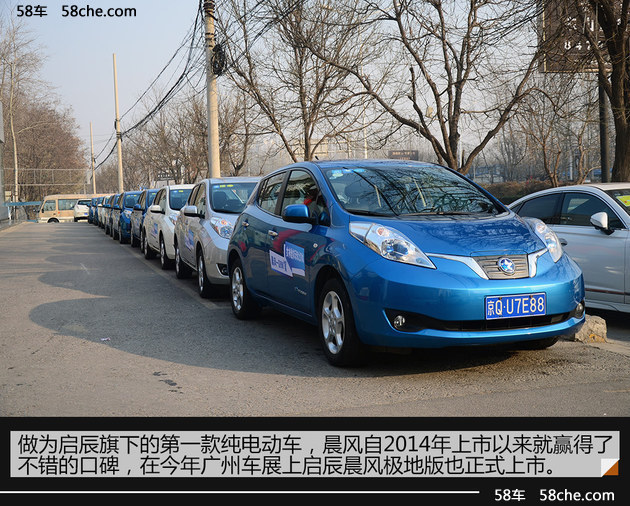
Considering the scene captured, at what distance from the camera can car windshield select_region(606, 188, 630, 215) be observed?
735 centimetres

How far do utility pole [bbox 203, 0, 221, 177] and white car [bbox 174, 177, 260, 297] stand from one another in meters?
6.62

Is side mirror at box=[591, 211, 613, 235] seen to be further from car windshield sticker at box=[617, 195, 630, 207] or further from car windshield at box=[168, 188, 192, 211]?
car windshield at box=[168, 188, 192, 211]

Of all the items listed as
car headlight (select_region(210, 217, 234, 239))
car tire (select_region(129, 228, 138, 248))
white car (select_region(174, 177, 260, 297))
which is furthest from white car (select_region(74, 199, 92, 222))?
car headlight (select_region(210, 217, 234, 239))

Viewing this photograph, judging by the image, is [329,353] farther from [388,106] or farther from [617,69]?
[388,106]

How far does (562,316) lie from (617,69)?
27.2ft

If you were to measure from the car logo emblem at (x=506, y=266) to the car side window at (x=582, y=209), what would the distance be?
2732 mm

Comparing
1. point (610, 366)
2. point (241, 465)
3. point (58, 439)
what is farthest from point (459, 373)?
point (58, 439)

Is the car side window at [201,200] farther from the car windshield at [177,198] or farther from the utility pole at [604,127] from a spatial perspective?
the utility pole at [604,127]

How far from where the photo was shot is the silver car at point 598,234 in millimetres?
7078

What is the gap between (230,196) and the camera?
10633 mm

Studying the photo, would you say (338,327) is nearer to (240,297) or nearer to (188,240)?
(240,297)

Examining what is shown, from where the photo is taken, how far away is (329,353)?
5.68 metres

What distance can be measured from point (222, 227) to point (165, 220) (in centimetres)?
423

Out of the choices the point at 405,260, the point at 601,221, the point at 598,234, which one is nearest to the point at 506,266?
the point at 405,260
